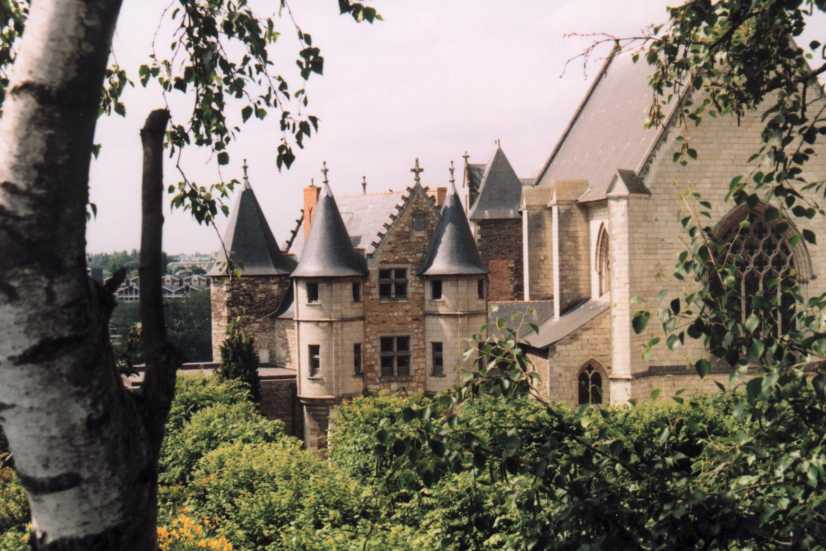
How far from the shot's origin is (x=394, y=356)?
3052 centimetres

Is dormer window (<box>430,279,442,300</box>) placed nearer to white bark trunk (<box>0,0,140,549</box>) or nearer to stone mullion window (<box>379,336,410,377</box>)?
stone mullion window (<box>379,336,410,377</box>)

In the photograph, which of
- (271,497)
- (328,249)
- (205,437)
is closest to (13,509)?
(271,497)

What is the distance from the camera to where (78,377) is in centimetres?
237

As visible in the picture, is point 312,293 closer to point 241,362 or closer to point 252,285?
point 241,362

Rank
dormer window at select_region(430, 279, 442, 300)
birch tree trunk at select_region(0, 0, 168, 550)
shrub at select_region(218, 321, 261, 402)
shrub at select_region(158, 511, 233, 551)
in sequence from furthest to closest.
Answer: dormer window at select_region(430, 279, 442, 300), shrub at select_region(218, 321, 261, 402), shrub at select_region(158, 511, 233, 551), birch tree trunk at select_region(0, 0, 168, 550)

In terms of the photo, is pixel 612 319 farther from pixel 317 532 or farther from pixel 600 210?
pixel 317 532

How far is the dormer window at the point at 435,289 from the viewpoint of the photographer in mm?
30391

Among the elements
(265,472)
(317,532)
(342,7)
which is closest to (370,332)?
(265,472)

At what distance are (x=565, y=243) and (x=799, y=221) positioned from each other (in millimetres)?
7521

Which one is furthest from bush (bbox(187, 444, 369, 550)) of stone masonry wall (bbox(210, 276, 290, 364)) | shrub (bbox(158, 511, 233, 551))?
stone masonry wall (bbox(210, 276, 290, 364))

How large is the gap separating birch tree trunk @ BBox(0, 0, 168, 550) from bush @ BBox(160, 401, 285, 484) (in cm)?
1464

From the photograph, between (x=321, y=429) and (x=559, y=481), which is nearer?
(x=559, y=481)

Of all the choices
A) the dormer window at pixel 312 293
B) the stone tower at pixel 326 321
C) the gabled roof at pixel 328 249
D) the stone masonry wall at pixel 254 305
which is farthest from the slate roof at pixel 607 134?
the stone masonry wall at pixel 254 305

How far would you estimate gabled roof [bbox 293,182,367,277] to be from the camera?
29.9 metres
